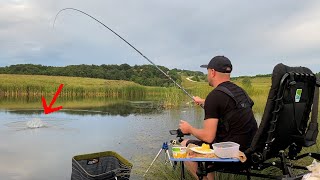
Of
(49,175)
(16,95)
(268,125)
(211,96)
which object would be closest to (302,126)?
(268,125)

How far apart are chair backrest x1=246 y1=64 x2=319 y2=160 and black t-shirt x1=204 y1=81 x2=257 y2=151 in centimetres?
26

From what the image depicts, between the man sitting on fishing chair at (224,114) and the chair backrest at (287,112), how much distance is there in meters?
0.28

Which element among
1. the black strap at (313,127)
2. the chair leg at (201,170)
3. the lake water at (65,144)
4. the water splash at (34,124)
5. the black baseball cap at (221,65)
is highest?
the black baseball cap at (221,65)

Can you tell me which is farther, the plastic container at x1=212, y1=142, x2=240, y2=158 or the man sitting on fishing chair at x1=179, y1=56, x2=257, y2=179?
the man sitting on fishing chair at x1=179, y1=56, x2=257, y2=179

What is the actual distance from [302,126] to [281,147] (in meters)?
0.29

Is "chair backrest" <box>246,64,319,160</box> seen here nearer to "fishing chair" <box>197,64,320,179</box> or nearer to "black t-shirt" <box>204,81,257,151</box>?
"fishing chair" <box>197,64,320,179</box>

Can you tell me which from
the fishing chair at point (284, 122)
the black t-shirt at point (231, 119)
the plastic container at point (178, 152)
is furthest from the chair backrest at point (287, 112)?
the plastic container at point (178, 152)

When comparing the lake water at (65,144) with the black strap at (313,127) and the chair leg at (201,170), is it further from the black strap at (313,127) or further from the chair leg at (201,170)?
the black strap at (313,127)

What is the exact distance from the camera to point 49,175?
6.98 metres

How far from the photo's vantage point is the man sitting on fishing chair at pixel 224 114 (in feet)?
11.8

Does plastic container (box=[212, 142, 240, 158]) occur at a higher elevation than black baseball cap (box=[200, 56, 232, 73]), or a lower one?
lower

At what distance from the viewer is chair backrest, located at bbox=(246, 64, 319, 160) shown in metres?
3.34

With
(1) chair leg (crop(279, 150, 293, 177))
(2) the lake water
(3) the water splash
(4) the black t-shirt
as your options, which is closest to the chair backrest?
(1) chair leg (crop(279, 150, 293, 177))

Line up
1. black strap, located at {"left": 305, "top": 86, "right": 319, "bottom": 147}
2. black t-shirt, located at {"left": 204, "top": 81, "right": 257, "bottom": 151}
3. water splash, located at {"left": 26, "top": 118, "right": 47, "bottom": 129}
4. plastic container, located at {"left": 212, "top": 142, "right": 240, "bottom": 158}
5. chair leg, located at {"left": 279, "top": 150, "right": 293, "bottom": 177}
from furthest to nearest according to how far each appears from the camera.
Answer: water splash, located at {"left": 26, "top": 118, "right": 47, "bottom": 129} < black strap, located at {"left": 305, "top": 86, "right": 319, "bottom": 147} < black t-shirt, located at {"left": 204, "top": 81, "right": 257, "bottom": 151} < chair leg, located at {"left": 279, "top": 150, "right": 293, "bottom": 177} < plastic container, located at {"left": 212, "top": 142, "right": 240, "bottom": 158}
